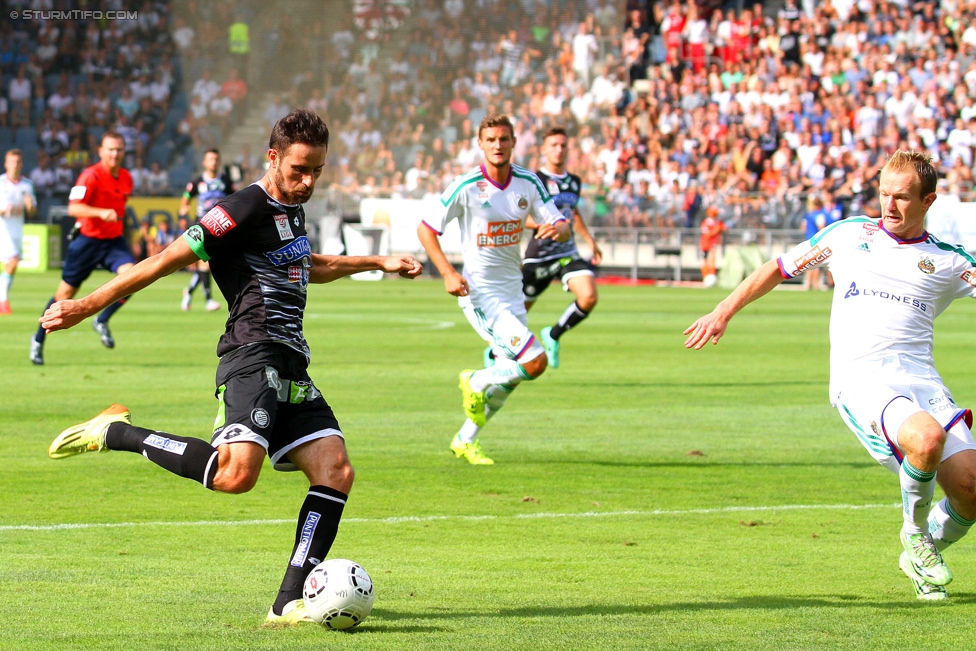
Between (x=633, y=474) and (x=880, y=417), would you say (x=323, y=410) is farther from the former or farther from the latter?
(x=633, y=474)

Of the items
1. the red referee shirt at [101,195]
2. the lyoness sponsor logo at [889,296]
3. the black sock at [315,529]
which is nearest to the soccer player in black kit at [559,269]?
the red referee shirt at [101,195]

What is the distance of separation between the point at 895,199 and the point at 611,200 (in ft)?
98.9

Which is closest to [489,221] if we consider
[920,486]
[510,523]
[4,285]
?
[510,523]

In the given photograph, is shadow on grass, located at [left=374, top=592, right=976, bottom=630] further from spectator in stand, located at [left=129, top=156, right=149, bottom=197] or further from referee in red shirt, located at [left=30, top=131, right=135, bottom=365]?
spectator in stand, located at [left=129, top=156, right=149, bottom=197]

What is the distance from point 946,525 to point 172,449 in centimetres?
345

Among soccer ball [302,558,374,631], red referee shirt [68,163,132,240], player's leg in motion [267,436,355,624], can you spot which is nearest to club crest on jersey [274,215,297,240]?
player's leg in motion [267,436,355,624]

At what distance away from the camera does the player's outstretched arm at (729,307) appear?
628cm

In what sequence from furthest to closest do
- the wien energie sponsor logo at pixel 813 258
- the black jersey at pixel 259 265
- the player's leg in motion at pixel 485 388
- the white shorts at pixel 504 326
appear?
1. the white shorts at pixel 504 326
2. the player's leg in motion at pixel 485 388
3. the wien energie sponsor logo at pixel 813 258
4. the black jersey at pixel 259 265

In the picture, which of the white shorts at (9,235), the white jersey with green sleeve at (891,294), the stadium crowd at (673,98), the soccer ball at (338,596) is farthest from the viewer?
the stadium crowd at (673,98)

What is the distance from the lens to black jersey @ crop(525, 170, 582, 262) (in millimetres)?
16016

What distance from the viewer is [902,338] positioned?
647 cm

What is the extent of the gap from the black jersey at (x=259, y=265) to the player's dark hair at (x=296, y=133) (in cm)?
21

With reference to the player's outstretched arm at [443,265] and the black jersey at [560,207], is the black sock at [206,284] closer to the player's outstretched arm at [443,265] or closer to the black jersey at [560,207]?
the black jersey at [560,207]

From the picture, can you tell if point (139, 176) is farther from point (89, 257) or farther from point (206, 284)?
point (89, 257)
